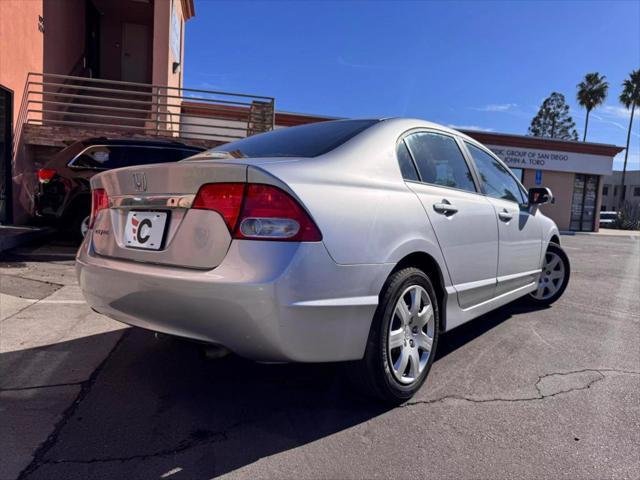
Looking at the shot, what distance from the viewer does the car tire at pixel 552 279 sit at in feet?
17.7

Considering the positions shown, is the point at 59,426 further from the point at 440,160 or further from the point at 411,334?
the point at 440,160

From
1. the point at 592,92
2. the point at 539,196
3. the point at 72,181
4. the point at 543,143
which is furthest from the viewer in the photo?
the point at 592,92

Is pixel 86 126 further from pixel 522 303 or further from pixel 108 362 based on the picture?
pixel 522 303

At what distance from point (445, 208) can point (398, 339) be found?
3.11 ft

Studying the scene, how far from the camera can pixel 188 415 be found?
2.66m

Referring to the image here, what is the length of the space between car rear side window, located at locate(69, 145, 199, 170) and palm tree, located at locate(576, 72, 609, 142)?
49251 millimetres

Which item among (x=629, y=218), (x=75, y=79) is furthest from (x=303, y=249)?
(x=629, y=218)

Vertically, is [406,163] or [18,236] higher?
[406,163]

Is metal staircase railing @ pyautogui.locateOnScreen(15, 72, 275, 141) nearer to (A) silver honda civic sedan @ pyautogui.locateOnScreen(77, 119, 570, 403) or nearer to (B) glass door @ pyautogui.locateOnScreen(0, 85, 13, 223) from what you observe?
(B) glass door @ pyautogui.locateOnScreen(0, 85, 13, 223)

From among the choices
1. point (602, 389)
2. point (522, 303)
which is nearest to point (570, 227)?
point (522, 303)

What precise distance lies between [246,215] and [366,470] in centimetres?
129

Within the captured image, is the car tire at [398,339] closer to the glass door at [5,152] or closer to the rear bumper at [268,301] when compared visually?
the rear bumper at [268,301]

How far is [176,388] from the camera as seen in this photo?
300 centimetres

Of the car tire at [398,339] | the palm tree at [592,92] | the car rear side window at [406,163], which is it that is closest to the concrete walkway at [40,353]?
the car tire at [398,339]
